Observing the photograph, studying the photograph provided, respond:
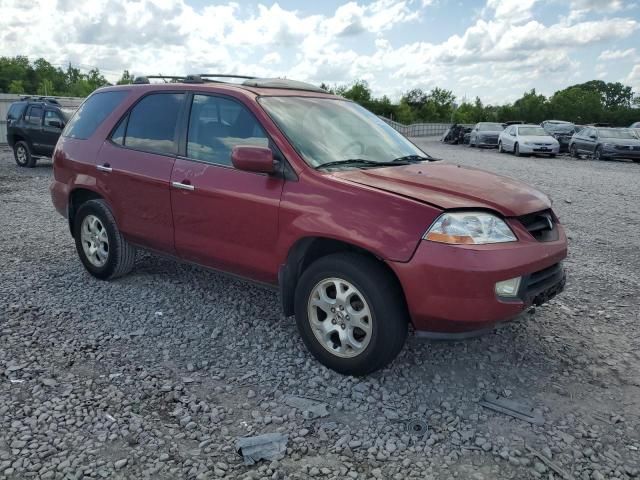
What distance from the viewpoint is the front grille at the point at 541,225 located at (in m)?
3.62

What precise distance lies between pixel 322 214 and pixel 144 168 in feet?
6.24

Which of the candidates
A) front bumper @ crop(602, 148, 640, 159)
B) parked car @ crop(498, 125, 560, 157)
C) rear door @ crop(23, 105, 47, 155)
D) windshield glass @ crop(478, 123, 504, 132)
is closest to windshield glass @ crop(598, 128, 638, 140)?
front bumper @ crop(602, 148, 640, 159)

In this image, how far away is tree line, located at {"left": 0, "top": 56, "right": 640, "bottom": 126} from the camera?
6188 cm

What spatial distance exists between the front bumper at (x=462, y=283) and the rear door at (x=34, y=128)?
14.4m

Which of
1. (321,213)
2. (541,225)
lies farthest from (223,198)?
(541,225)

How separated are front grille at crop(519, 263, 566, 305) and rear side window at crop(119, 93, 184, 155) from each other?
2840mm

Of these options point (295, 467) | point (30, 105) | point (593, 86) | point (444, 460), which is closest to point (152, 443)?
point (295, 467)

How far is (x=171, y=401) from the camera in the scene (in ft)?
11.1

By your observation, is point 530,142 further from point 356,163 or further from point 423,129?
point 423,129

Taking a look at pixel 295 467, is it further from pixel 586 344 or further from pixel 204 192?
pixel 586 344

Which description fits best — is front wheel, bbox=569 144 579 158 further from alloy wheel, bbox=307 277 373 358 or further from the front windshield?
alloy wheel, bbox=307 277 373 358

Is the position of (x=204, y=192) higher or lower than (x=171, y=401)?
higher

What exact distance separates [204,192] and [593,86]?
108278 millimetres

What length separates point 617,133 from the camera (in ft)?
74.0
